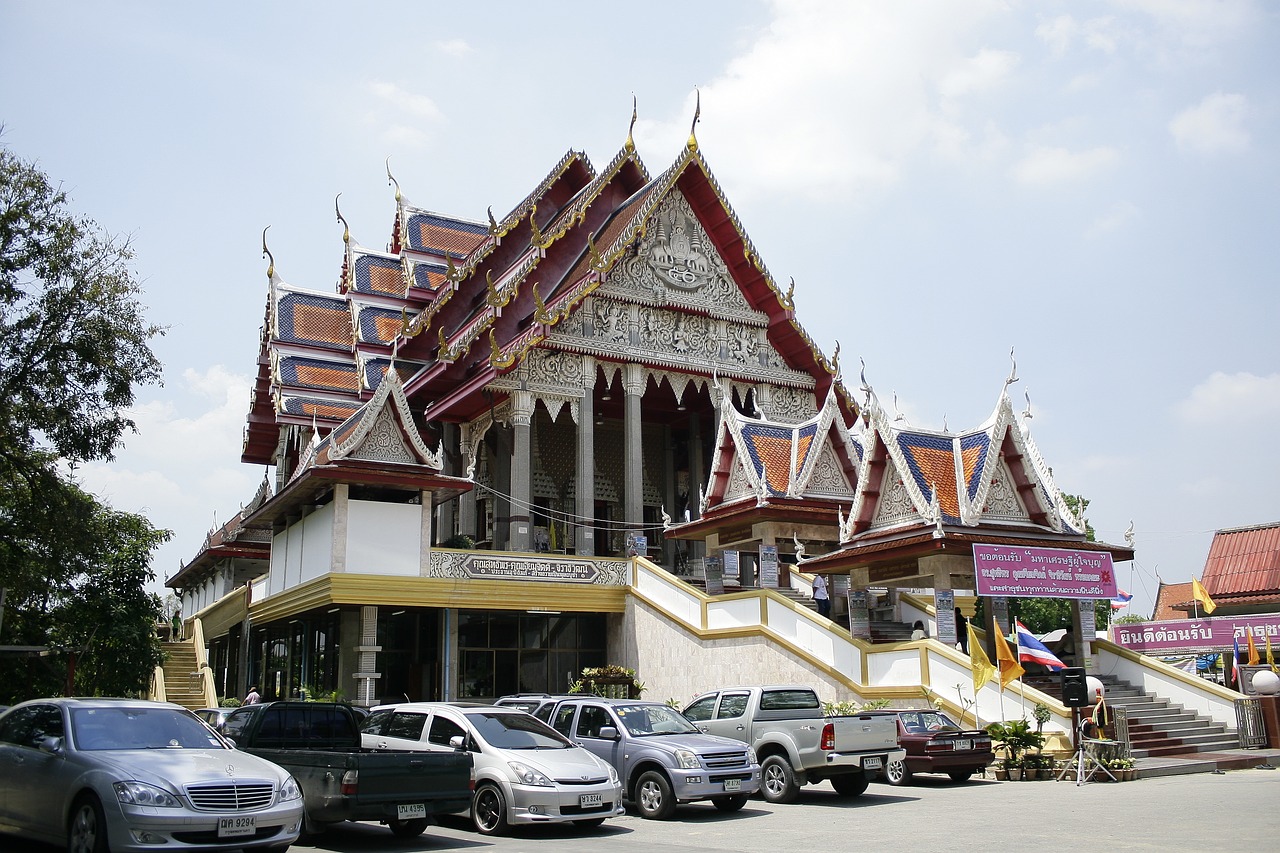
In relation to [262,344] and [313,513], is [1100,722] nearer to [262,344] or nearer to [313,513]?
[313,513]

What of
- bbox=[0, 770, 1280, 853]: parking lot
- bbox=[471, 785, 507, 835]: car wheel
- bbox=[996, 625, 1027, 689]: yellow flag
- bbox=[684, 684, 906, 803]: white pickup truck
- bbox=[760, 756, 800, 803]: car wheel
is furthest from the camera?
bbox=[996, 625, 1027, 689]: yellow flag

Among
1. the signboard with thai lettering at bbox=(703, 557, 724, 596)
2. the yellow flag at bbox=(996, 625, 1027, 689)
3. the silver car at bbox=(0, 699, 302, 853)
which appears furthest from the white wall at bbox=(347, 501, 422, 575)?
the silver car at bbox=(0, 699, 302, 853)

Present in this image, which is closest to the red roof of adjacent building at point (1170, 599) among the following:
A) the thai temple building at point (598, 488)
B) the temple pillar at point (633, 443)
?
the thai temple building at point (598, 488)

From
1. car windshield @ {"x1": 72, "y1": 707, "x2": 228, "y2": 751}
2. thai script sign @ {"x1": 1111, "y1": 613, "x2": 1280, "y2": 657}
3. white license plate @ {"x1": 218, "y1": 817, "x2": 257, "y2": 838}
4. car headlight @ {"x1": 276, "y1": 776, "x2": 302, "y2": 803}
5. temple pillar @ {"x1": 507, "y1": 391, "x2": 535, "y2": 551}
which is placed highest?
temple pillar @ {"x1": 507, "y1": 391, "x2": 535, "y2": 551}

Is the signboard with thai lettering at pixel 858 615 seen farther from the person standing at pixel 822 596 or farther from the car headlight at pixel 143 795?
the car headlight at pixel 143 795

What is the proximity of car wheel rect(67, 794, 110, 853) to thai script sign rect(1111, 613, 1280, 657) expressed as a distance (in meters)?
19.0

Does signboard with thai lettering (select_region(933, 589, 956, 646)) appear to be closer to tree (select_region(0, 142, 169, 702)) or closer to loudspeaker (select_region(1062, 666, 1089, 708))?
loudspeaker (select_region(1062, 666, 1089, 708))

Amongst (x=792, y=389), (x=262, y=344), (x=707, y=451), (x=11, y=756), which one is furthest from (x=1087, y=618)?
(x=262, y=344)

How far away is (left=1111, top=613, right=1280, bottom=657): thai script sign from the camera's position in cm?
2214

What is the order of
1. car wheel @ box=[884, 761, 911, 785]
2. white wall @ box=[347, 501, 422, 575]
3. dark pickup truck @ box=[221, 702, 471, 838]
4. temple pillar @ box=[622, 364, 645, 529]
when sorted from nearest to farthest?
dark pickup truck @ box=[221, 702, 471, 838]
car wheel @ box=[884, 761, 911, 785]
white wall @ box=[347, 501, 422, 575]
temple pillar @ box=[622, 364, 645, 529]

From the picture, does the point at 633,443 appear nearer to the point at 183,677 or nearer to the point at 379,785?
the point at 183,677

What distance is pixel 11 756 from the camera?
9.43m

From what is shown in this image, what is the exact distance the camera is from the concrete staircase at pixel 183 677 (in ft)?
86.5

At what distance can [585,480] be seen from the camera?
2648 centimetres
